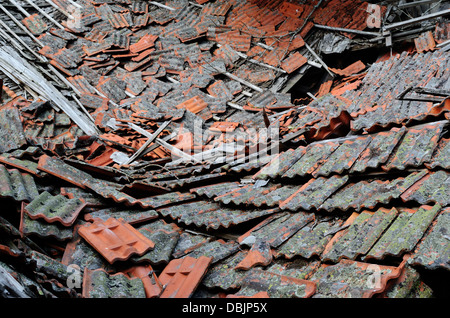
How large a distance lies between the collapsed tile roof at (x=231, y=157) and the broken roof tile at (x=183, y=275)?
0.04 ft

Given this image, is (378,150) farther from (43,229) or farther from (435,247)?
(43,229)

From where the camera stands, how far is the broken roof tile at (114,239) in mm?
3304

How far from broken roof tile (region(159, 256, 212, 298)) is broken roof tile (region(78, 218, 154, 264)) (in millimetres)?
285

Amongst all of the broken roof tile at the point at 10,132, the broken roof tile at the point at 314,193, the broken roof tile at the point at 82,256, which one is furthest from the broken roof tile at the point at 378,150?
the broken roof tile at the point at 10,132

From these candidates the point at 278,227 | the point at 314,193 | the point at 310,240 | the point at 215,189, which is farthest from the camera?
the point at 215,189

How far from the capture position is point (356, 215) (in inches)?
132

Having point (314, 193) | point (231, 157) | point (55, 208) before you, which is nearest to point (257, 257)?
point (314, 193)

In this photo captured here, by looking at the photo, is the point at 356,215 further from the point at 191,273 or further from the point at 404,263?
the point at 191,273

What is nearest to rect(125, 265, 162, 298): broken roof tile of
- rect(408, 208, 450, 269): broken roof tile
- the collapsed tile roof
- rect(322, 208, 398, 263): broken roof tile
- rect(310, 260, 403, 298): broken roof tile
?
the collapsed tile roof

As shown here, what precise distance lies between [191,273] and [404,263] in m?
1.48

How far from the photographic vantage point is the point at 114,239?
11.5 feet

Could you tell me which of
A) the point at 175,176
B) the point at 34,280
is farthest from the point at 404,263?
the point at 175,176

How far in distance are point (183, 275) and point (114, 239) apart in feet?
2.35

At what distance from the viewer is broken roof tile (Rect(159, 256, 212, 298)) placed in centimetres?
297
